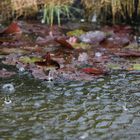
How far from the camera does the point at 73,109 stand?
2.54 meters

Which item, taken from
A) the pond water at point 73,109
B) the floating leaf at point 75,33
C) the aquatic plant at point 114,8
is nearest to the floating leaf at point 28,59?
the pond water at point 73,109

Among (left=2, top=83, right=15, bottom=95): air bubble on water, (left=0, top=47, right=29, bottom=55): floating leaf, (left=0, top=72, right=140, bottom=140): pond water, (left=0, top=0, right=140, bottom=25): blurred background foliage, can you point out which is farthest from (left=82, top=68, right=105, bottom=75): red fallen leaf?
(left=0, top=0, right=140, bottom=25): blurred background foliage

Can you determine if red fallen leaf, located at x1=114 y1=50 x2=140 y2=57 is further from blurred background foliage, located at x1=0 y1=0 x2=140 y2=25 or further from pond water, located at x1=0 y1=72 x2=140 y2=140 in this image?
blurred background foliage, located at x1=0 y1=0 x2=140 y2=25

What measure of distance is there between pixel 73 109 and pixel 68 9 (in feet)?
7.76

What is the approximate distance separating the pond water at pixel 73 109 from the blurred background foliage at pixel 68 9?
4.97 feet

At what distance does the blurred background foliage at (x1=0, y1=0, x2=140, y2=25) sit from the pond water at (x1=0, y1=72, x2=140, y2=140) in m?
1.51

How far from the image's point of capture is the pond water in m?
2.25

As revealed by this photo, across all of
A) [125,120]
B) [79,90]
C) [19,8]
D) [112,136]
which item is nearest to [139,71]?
[79,90]

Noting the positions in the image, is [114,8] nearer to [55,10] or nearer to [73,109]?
[55,10]

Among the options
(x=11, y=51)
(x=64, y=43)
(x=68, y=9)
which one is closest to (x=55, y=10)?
(x=68, y=9)

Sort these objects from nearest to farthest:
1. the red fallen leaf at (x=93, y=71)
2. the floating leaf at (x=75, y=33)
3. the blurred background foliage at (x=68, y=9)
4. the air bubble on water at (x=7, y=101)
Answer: the air bubble on water at (x=7, y=101) < the red fallen leaf at (x=93, y=71) < the floating leaf at (x=75, y=33) < the blurred background foliage at (x=68, y=9)

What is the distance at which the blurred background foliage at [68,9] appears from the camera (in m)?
4.43

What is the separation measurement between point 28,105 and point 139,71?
98 centimetres

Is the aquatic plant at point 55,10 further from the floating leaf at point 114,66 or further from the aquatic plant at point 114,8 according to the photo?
the floating leaf at point 114,66
